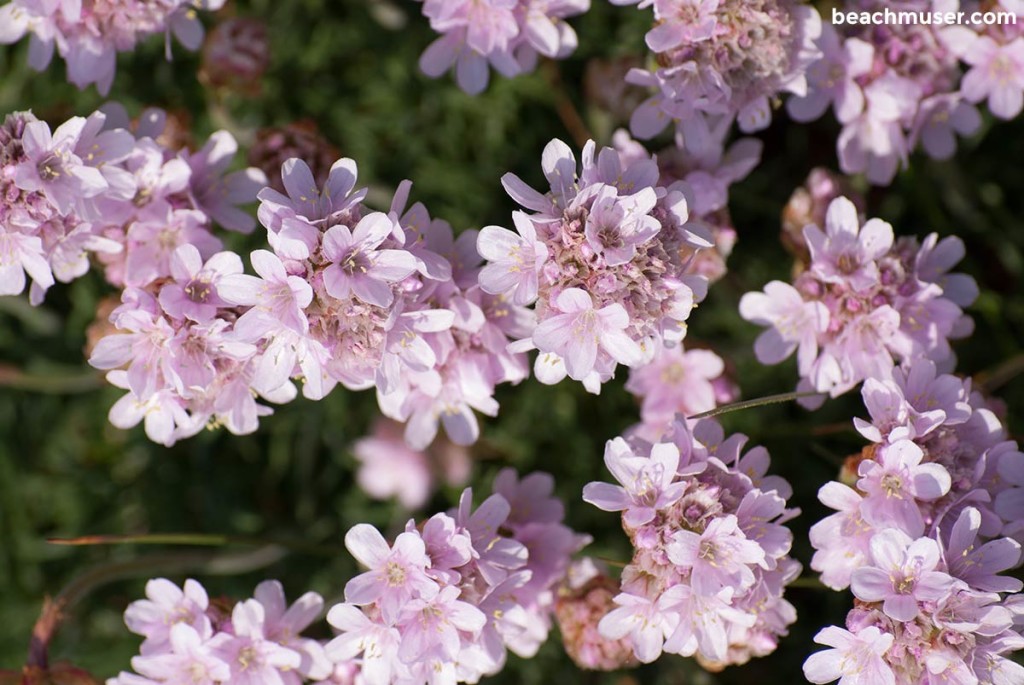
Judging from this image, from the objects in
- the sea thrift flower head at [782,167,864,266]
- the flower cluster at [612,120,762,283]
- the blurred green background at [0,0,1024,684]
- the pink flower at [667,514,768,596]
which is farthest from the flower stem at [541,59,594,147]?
the pink flower at [667,514,768,596]

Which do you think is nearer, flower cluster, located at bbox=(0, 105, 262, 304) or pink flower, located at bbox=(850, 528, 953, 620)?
pink flower, located at bbox=(850, 528, 953, 620)

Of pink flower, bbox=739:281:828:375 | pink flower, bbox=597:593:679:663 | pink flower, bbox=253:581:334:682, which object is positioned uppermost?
pink flower, bbox=739:281:828:375

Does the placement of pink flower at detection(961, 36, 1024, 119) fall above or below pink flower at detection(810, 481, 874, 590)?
above

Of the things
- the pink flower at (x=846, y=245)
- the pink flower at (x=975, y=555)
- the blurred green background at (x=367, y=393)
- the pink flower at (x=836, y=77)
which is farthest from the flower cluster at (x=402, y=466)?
the pink flower at (x=975, y=555)

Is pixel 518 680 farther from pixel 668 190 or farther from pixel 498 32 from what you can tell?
pixel 498 32

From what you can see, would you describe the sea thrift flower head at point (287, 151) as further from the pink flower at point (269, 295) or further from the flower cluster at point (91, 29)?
the pink flower at point (269, 295)

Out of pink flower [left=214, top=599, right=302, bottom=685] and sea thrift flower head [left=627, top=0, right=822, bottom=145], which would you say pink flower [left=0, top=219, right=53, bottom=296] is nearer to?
pink flower [left=214, top=599, right=302, bottom=685]
